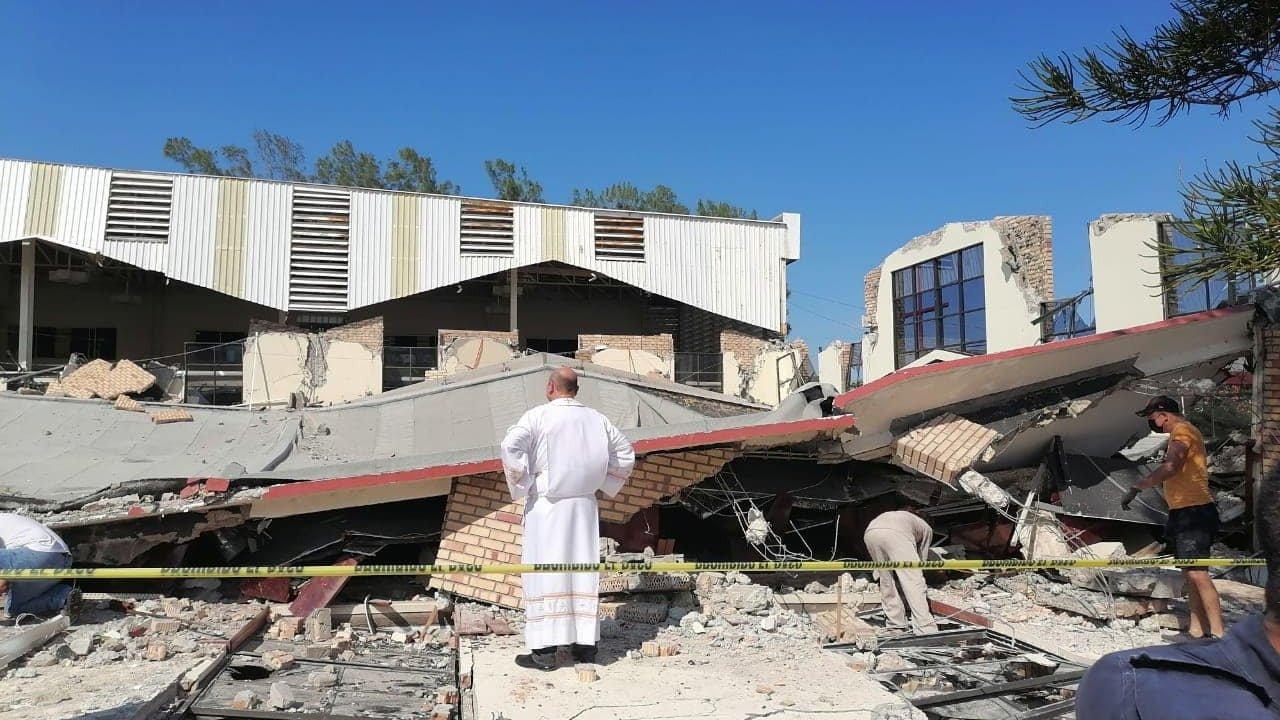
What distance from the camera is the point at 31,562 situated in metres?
5.36

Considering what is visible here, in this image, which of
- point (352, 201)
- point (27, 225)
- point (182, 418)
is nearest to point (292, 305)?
point (352, 201)

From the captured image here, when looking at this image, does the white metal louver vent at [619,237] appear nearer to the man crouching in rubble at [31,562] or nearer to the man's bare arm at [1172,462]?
the man crouching in rubble at [31,562]

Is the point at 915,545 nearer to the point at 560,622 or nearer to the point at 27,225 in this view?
the point at 560,622

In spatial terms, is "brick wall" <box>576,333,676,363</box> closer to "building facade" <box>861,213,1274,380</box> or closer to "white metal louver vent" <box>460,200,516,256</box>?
"white metal louver vent" <box>460,200,516,256</box>

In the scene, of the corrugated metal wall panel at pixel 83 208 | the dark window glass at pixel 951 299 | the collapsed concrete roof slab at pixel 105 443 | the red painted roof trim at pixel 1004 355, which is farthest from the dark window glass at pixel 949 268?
the corrugated metal wall panel at pixel 83 208

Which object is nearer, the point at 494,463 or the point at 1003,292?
the point at 494,463

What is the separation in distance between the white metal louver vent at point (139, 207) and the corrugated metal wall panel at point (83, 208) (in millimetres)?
165

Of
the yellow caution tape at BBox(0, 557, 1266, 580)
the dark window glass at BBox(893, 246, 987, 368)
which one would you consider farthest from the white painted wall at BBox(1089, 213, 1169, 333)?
the yellow caution tape at BBox(0, 557, 1266, 580)

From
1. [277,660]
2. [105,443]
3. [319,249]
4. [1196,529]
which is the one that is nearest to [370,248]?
[319,249]

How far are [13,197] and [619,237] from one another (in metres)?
13.0

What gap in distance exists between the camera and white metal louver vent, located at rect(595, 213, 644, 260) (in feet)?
69.2

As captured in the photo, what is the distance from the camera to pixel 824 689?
13.9ft

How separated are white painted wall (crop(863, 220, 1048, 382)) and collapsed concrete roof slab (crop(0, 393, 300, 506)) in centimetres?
1275

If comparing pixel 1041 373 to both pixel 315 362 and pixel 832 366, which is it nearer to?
pixel 315 362
